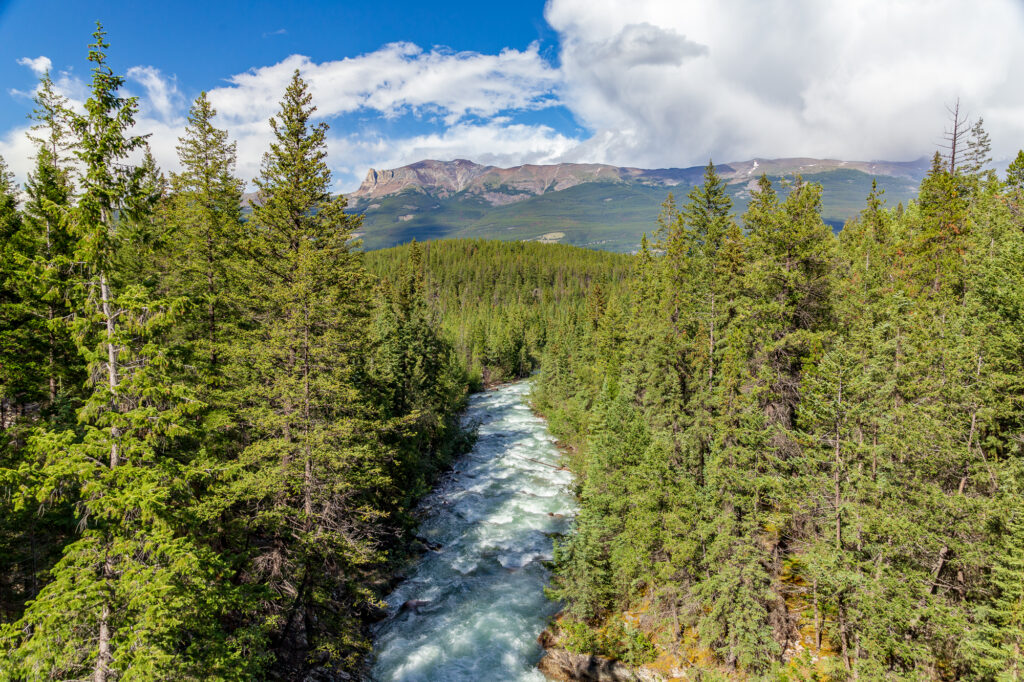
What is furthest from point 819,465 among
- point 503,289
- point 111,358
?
point 503,289

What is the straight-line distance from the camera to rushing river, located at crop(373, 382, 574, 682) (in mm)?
19656

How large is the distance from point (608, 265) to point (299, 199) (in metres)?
157

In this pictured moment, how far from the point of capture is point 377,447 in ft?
67.8

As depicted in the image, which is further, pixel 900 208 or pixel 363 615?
pixel 900 208

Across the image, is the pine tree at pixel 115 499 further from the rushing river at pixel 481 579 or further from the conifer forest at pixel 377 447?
the rushing river at pixel 481 579

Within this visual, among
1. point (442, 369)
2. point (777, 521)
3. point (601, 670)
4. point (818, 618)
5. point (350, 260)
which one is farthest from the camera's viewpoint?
point (442, 369)

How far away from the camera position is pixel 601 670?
18562mm

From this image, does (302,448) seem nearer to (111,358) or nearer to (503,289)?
(111,358)

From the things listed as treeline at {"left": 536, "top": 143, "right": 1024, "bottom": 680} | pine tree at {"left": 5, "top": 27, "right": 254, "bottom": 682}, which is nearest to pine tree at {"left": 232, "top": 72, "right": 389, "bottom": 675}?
pine tree at {"left": 5, "top": 27, "right": 254, "bottom": 682}

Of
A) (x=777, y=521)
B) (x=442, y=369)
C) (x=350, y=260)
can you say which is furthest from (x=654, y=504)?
(x=442, y=369)

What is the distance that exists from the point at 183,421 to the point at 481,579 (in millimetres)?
20545

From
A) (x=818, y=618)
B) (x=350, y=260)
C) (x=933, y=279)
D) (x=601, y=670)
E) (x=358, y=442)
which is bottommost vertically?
(x=601, y=670)

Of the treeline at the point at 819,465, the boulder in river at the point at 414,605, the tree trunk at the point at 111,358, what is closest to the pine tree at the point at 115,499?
the tree trunk at the point at 111,358

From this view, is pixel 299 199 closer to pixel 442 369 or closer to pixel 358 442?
pixel 358 442
